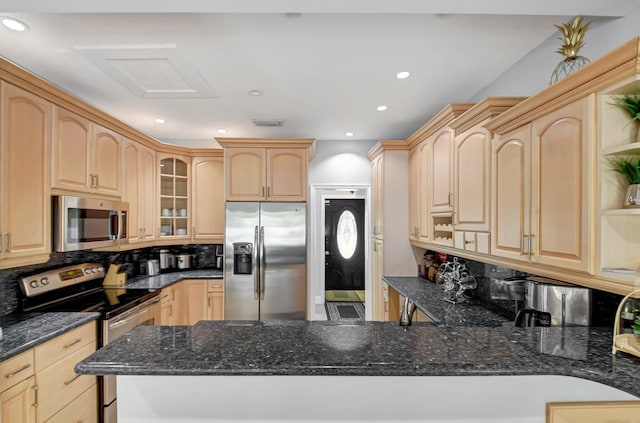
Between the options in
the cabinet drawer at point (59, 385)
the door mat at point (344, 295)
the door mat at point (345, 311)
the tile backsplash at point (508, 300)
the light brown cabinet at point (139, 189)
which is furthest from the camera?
the door mat at point (344, 295)

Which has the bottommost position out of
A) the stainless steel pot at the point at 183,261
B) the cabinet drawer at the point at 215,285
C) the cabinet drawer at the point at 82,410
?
the cabinet drawer at the point at 82,410

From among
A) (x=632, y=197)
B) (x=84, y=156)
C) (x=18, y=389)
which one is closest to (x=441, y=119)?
(x=632, y=197)

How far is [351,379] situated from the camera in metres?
1.08

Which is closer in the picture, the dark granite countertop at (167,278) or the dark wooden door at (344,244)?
the dark granite countertop at (167,278)

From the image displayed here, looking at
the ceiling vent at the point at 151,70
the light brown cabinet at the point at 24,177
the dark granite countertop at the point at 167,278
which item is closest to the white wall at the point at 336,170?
the dark granite countertop at the point at 167,278

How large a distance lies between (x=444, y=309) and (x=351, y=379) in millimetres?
1455

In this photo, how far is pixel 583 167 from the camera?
1.26 m

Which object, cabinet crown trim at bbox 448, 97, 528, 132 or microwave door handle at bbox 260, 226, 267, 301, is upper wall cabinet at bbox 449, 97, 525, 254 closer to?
cabinet crown trim at bbox 448, 97, 528, 132

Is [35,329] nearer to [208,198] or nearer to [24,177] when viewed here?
[24,177]

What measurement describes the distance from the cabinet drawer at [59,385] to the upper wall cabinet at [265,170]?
1933 mm

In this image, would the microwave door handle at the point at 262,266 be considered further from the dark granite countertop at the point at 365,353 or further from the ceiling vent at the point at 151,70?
the dark granite countertop at the point at 365,353

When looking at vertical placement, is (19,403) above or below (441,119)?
below

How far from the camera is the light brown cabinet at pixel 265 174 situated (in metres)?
3.41

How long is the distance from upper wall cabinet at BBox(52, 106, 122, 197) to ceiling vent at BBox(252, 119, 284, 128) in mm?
1365
